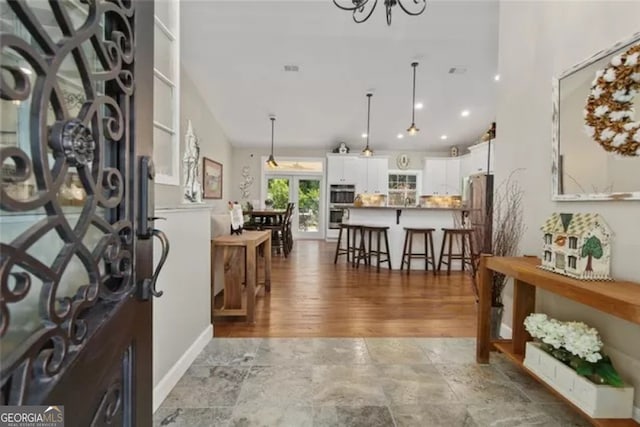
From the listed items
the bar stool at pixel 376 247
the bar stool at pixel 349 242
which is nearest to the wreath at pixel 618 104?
the bar stool at pixel 376 247

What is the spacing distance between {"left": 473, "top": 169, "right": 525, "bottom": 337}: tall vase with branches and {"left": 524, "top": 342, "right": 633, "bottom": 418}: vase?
0.70m

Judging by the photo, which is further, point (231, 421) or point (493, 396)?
point (493, 396)

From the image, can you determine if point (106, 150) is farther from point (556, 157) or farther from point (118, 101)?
point (556, 157)

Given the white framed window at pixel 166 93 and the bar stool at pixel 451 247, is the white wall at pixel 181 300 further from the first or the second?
the bar stool at pixel 451 247

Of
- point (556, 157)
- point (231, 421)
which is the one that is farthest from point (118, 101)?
point (556, 157)

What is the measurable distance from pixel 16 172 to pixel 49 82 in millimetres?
162

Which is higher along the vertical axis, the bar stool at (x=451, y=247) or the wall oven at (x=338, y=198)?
the wall oven at (x=338, y=198)

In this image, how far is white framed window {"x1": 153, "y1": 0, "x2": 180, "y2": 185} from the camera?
6.43ft

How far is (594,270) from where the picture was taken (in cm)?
164

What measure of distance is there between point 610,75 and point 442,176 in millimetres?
7559

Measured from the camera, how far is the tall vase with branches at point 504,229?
7.98 ft

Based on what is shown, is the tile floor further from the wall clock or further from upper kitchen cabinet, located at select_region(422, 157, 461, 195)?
the wall clock

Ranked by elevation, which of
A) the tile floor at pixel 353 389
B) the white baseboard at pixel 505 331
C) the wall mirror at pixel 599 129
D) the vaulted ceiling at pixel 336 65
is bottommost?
the tile floor at pixel 353 389

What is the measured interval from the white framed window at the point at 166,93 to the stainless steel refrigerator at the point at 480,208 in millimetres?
2439
